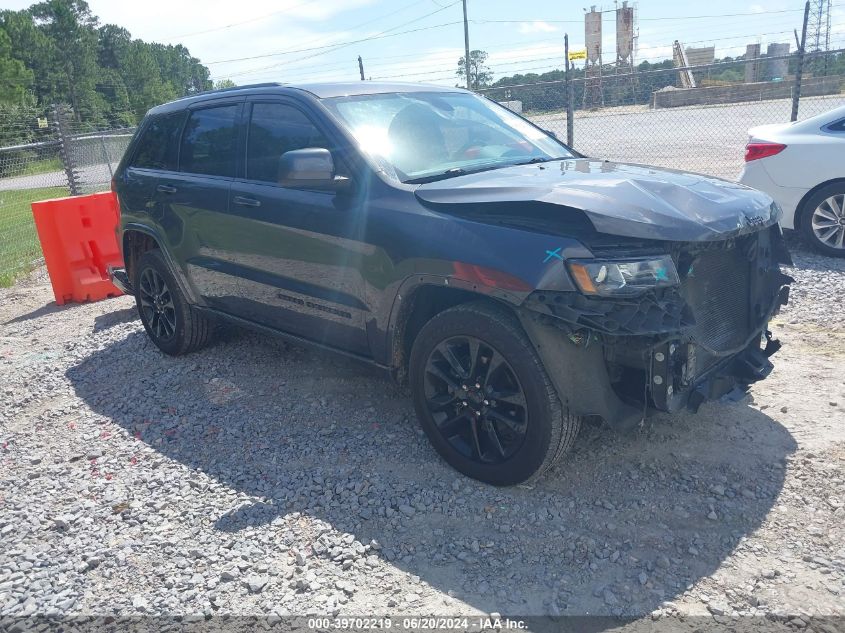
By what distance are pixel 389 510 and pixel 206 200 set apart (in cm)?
253

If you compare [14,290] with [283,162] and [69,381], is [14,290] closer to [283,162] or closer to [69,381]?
[69,381]

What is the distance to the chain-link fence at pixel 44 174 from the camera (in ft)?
36.8

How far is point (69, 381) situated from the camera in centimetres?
568

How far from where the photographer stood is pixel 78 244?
7.83 m

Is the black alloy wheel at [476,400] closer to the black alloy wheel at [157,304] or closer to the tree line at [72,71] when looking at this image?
the black alloy wheel at [157,304]

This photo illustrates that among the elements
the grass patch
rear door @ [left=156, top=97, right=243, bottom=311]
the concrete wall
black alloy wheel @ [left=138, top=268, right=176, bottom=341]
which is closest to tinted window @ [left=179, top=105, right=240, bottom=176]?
rear door @ [left=156, top=97, right=243, bottom=311]

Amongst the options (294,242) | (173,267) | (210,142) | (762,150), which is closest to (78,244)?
(173,267)

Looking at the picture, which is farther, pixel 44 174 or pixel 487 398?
pixel 44 174

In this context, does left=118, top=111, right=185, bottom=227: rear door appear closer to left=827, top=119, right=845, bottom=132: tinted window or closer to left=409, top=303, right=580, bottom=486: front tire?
left=409, top=303, right=580, bottom=486: front tire

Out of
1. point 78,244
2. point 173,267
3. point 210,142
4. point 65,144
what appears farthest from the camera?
point 65,144

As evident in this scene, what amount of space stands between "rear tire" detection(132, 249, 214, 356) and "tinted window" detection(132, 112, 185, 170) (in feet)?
2.22

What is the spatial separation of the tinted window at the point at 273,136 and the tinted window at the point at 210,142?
0.20 m

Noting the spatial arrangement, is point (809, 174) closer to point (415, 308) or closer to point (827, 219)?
point (827, 219)

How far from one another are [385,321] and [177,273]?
2.24m
